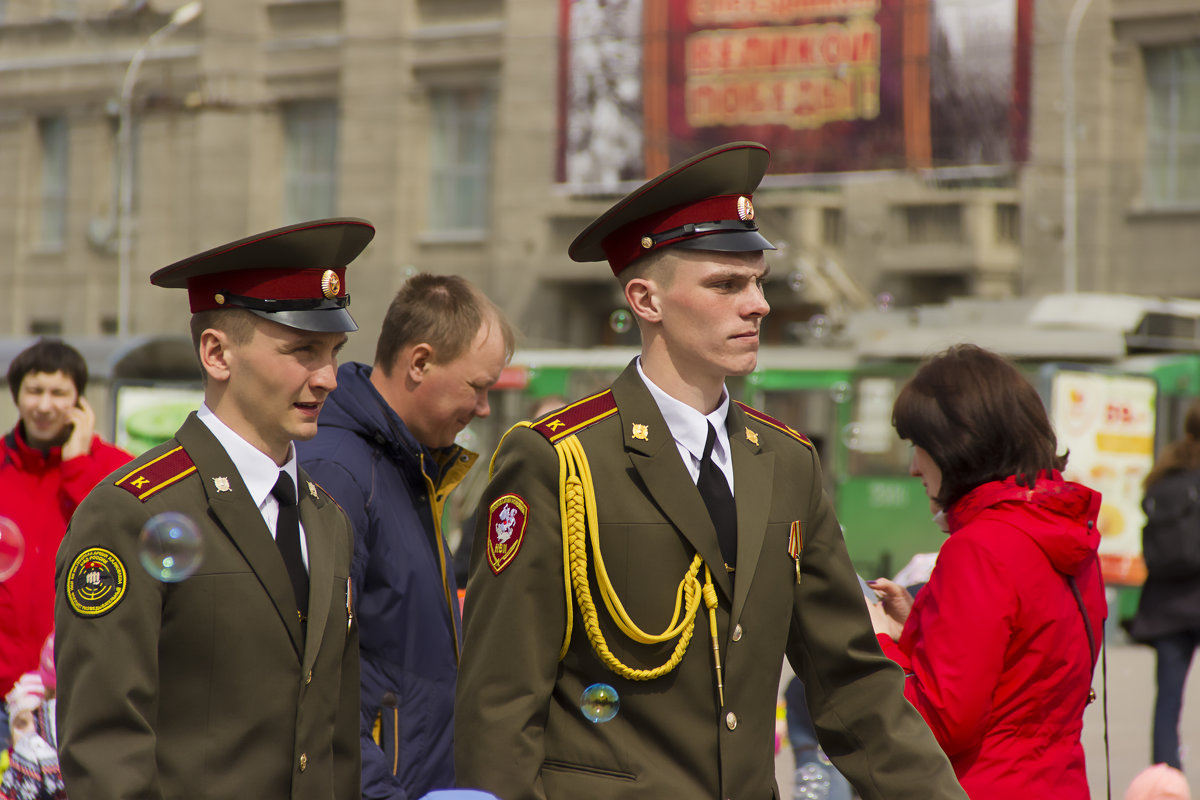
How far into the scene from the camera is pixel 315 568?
2.80 meters

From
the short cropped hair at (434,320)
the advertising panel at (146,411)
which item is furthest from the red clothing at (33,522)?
the advertising panel at (146,411)

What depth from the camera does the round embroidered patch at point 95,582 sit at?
8.43 feet

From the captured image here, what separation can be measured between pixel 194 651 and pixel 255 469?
1.18 ft

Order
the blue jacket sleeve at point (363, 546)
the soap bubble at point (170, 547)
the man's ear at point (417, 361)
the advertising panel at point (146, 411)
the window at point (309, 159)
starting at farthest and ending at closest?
the window at point (309, 159) → the advertising panel at point (146, 411) → the man's ear at point (417, 361) → the blue jacket sleeve at point (363, 546) → the soap bubble at point (170, 547)

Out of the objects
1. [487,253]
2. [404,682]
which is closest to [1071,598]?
[404,682]

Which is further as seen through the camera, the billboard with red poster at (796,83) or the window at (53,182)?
the window at (53,182)

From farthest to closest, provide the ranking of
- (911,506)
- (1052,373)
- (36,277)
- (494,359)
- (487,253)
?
1. (36,277)
2. (487,253)
3. (911,506)
4. (1052,373)
5. (494,359)

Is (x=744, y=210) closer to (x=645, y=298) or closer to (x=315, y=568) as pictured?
(x=645, y=298)

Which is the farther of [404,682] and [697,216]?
[404,682]

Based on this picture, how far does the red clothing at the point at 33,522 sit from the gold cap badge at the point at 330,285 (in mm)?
2942

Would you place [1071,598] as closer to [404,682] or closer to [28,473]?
[404,682]

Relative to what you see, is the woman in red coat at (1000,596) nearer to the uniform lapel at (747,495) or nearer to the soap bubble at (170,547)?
the uniform lapel at (747,495)

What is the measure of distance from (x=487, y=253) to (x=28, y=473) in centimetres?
2458

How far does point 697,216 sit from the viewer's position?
2.92 meters
